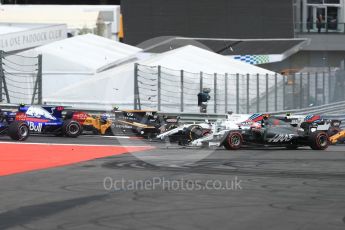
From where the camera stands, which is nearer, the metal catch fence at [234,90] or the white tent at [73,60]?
the metal catch fence at [234,90]

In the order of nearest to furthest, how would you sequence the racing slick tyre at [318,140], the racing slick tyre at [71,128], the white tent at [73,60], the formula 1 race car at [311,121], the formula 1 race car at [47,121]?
the racing slick tyre at [318,140] < the formula 1 race car at [311,121] < the formula 1 race car at [47,121] < the racing slick tyre at [71,128] < the white tent at [73,60]

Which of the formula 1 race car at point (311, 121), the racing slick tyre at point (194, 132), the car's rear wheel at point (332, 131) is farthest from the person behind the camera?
the car's rear wheel at point (332, 131)

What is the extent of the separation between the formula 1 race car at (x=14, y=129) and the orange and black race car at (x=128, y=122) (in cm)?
244

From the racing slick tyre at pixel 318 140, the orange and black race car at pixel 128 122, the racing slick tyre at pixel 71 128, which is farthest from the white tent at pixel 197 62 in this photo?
the racing slick tyre at pixel 318 140

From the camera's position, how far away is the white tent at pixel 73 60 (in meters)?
29.4

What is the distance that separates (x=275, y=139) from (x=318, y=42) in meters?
34.9

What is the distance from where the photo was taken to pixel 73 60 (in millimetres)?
31594

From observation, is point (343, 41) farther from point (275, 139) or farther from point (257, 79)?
point (275, 139)

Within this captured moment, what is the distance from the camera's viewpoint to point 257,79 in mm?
25078

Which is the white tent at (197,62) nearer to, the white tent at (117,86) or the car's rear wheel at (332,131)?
the white tent at (117,86)

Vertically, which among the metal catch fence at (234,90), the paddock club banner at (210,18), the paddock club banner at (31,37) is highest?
the paddock club banner at (210,18)

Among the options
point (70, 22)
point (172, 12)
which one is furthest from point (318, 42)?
point (70, 22)

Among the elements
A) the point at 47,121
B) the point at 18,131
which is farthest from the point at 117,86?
the point at 18,131

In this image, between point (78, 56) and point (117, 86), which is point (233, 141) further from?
point (78, 56)
